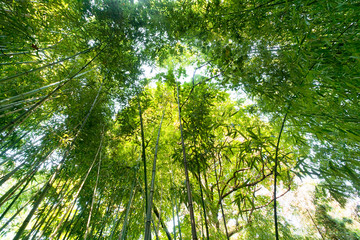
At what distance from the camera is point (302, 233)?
15.9 feet

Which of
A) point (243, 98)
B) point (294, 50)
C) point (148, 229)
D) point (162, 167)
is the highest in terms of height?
point (243, 98)

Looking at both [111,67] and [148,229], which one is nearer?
[148,229]

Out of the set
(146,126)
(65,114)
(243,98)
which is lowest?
(65,114)

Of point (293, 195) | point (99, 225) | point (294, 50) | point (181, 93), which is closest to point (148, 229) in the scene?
point (99, 225)

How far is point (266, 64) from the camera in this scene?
5.57 ft

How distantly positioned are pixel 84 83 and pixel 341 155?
11.2ft

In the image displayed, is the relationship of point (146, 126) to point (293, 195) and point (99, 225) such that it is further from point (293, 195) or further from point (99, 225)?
point (293, 195)

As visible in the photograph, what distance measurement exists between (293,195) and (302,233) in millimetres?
1052

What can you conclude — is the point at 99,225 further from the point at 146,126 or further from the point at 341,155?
the point at 341,155

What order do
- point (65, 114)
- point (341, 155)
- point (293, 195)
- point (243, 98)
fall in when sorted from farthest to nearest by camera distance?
point (293, 195) < point (243, 98) < point (65, 114) < point (341, 155)

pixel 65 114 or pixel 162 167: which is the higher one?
pixel 65 114

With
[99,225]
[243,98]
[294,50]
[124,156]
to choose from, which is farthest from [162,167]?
[294,50]

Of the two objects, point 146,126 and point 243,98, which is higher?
point 243,98

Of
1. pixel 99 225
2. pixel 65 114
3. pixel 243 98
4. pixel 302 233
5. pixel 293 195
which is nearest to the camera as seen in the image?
pixel 99 225
